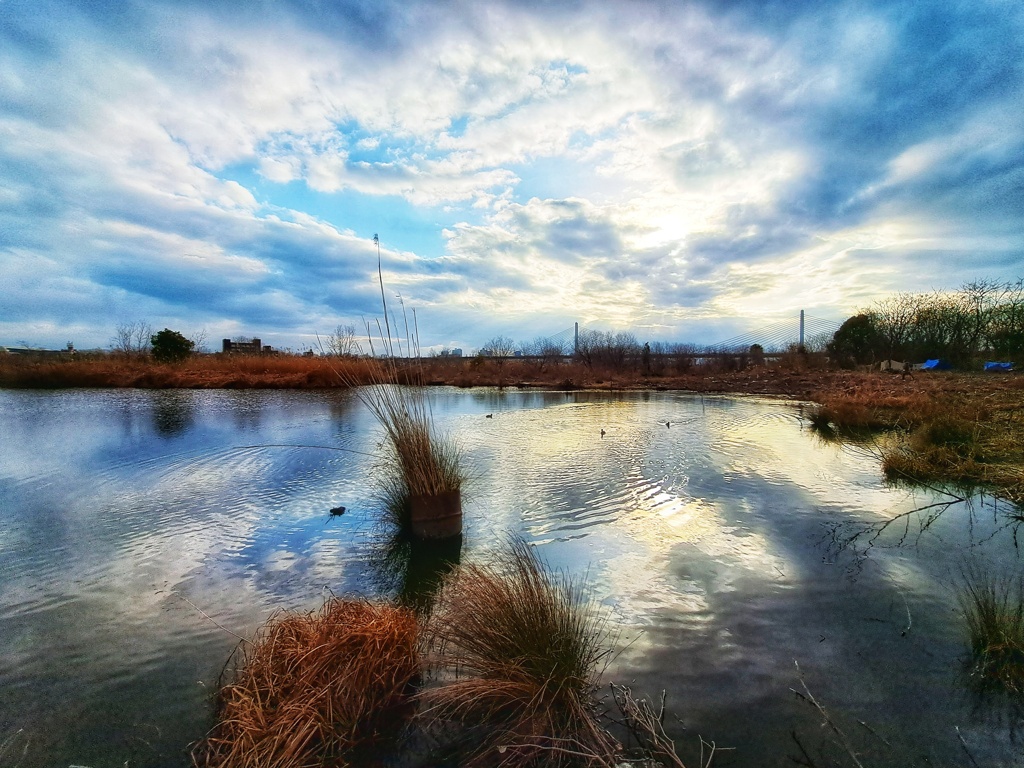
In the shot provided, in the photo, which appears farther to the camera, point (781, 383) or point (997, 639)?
point (781, 383)

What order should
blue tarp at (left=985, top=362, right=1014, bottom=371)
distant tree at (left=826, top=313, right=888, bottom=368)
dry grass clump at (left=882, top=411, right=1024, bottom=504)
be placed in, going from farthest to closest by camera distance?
distant tree at (left=826, top=313, right=888, bottom=368) → blue tarp at (left=985, top=362, right=1014, bottom=371) → dry grass clump at (left=882, top=411, right=1024, bottom=504)

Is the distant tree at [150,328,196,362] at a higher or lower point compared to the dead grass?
higher

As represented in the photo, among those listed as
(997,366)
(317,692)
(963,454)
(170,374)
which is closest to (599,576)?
(317,692)

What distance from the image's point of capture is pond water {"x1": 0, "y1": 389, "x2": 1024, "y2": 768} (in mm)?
2518

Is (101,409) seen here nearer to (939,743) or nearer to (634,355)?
(939,743)

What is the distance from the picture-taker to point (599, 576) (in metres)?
4.29

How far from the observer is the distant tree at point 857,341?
1176 inches

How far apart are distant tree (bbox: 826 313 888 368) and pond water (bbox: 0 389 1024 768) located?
1009 inches

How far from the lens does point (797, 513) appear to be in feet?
19.5

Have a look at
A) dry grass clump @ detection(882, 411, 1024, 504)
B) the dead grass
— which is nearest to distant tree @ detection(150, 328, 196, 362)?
the dead grass

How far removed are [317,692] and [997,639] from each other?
4.07 meters

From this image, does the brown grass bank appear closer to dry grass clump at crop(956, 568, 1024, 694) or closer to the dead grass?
the dead grass

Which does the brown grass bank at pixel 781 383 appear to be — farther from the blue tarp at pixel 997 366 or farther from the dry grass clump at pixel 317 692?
the dry grass clump at pixel 317 692

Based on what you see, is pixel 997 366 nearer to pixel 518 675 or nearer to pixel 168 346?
pixel 518 675
